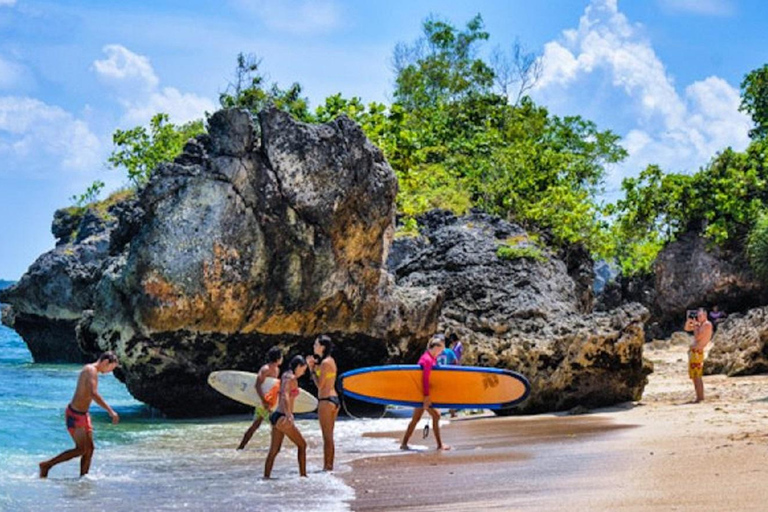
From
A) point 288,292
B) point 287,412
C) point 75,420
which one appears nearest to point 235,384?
point 288,292

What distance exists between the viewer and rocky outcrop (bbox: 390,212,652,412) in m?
16.1

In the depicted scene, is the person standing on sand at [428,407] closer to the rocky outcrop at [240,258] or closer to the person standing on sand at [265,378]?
the person standing on sand at [265,378]

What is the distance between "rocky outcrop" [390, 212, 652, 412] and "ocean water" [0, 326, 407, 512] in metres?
2.30

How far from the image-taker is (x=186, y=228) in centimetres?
1617

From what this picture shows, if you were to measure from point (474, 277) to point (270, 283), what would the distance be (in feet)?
14.5

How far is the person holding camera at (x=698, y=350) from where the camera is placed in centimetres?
1491

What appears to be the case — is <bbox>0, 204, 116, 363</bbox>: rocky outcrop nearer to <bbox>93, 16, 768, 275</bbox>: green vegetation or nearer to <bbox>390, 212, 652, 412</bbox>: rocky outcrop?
<bbox>93, 16, 768, 275</bbox>: green vegetation

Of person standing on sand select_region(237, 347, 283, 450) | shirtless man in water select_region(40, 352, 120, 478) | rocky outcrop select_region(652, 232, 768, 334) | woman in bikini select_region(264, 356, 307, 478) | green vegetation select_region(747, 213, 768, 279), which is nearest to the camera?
woman in bikini select_region(264, 356, 307, 478)

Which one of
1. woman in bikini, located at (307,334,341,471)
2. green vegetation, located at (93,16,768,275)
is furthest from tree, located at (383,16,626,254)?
woman in bikini, located at (307,334,341,471)

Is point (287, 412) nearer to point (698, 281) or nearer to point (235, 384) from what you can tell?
point (235, 384)

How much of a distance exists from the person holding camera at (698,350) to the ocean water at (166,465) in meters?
4.40

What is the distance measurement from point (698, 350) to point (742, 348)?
334 centimetres

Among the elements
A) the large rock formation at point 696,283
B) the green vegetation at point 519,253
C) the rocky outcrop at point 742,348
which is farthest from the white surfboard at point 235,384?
the large rock formation at point 696,283

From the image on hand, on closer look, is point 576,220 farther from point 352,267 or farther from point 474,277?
point 352,267
